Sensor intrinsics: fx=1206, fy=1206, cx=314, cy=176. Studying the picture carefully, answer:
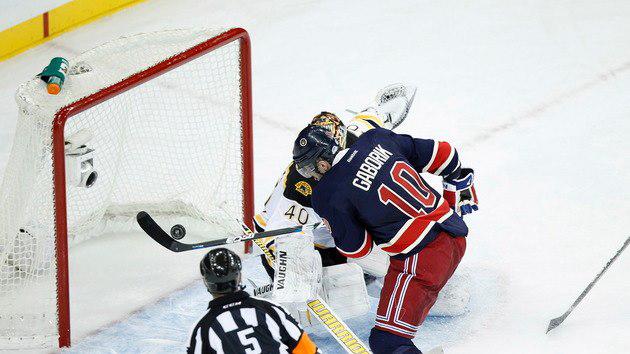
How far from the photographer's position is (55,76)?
4133mm

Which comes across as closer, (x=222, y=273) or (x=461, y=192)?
(x=222, y=273)

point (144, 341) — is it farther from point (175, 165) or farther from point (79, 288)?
point (175, 165)

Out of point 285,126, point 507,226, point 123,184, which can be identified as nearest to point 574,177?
point 507,226

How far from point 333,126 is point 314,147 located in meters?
0.15

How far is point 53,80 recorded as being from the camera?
412 centimetres

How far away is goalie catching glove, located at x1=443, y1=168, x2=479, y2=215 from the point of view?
4.38m

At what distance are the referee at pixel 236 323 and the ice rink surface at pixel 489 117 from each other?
0.82 meters

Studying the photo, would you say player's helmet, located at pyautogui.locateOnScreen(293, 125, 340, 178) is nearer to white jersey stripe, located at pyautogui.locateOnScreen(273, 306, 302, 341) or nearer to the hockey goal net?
the hockey goal net

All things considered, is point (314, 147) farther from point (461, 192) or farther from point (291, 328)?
point (291, 328)

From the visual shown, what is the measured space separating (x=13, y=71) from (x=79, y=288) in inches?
74.9

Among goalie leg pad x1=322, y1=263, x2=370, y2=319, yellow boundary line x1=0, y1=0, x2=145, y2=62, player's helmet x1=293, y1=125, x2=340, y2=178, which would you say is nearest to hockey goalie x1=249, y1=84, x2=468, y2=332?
goalie leg pad x1=322, y1=263, x2=370, y2=319

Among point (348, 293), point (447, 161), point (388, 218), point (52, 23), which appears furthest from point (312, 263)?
point (52, 23)

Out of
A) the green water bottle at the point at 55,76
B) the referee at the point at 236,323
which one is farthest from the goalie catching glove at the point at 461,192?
the green water bottle at the point at 55,76

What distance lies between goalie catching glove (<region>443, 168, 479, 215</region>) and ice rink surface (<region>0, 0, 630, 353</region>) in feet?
1.26
